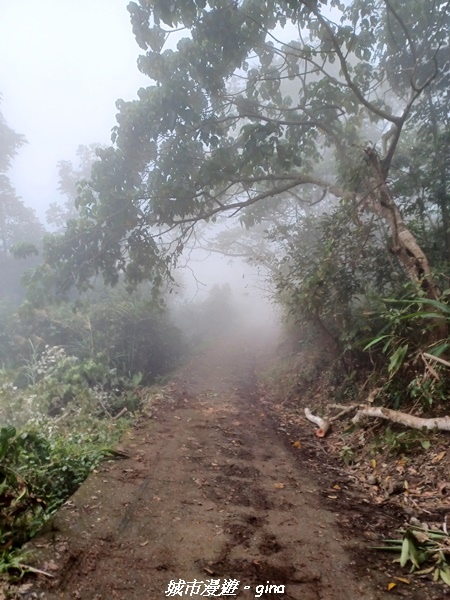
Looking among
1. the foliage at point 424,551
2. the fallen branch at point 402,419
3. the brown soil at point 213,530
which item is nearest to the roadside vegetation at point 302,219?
the fallen branch at point 402,419

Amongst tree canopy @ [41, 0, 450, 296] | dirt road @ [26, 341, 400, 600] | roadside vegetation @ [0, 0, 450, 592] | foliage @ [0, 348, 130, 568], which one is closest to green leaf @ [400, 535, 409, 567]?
dirt road @ [26, 341, 400, 600]

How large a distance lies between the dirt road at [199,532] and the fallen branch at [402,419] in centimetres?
104

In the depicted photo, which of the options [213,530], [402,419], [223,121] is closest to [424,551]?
[213,530]

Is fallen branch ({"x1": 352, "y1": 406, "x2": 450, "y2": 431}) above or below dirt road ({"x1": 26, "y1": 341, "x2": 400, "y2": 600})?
above

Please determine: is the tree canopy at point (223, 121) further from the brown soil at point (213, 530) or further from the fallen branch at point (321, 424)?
the brown soil at point (213, 530)

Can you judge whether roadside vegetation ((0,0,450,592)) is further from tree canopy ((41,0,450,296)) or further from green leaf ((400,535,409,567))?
green leaf ((400,535,409,567))

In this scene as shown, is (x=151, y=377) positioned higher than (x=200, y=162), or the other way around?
(x=200, y=162)

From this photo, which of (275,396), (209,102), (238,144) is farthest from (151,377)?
(209,102)

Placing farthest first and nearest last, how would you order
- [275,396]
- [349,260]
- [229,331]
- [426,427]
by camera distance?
1. [229,331]
2. [275,396]
3. [349,260]
4. [426,427]

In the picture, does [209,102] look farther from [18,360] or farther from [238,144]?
[18,360]

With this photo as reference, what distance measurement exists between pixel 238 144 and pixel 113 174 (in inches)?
122

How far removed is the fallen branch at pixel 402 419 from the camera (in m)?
4.47

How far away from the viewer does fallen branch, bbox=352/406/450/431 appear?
4.47 meters

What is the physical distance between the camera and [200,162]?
10023 millimetres
